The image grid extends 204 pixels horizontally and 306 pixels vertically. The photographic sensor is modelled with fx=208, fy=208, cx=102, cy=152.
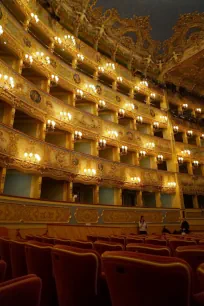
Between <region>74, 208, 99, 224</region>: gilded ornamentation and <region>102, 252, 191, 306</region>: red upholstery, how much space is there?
31.0 ft

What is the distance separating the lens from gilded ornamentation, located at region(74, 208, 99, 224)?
34.5 feet

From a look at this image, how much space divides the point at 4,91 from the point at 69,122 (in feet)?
13.6

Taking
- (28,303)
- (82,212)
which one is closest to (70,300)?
(28,303)

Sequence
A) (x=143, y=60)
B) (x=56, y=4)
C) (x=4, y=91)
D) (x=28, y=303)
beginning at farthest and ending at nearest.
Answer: (x=143, y=60) → (x=56, y=4) → (x=4, y=91) → (x=28, y=303)

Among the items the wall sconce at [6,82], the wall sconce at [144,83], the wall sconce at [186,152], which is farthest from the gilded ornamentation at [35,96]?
the wall sconce at [186,152]

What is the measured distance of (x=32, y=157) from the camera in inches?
382

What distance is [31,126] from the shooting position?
38.9 feet

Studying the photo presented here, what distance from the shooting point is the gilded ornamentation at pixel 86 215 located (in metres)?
10.5

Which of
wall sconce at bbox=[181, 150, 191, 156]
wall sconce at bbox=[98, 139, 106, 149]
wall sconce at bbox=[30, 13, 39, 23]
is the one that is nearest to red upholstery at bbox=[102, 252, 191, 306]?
wall sconce at bbox=[98, 139, 106, 149]

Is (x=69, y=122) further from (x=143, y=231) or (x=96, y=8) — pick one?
(x=96, y=8)

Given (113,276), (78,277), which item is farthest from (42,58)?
(113,276)

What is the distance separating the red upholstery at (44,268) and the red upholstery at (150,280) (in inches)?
43.1

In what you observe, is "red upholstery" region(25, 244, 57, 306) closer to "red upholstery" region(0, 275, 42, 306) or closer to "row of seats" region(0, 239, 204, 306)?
"row of seats" region(0, 239, 204, 306)

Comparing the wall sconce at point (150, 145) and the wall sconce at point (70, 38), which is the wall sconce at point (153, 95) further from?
the wall sconce at point (70, 38)
